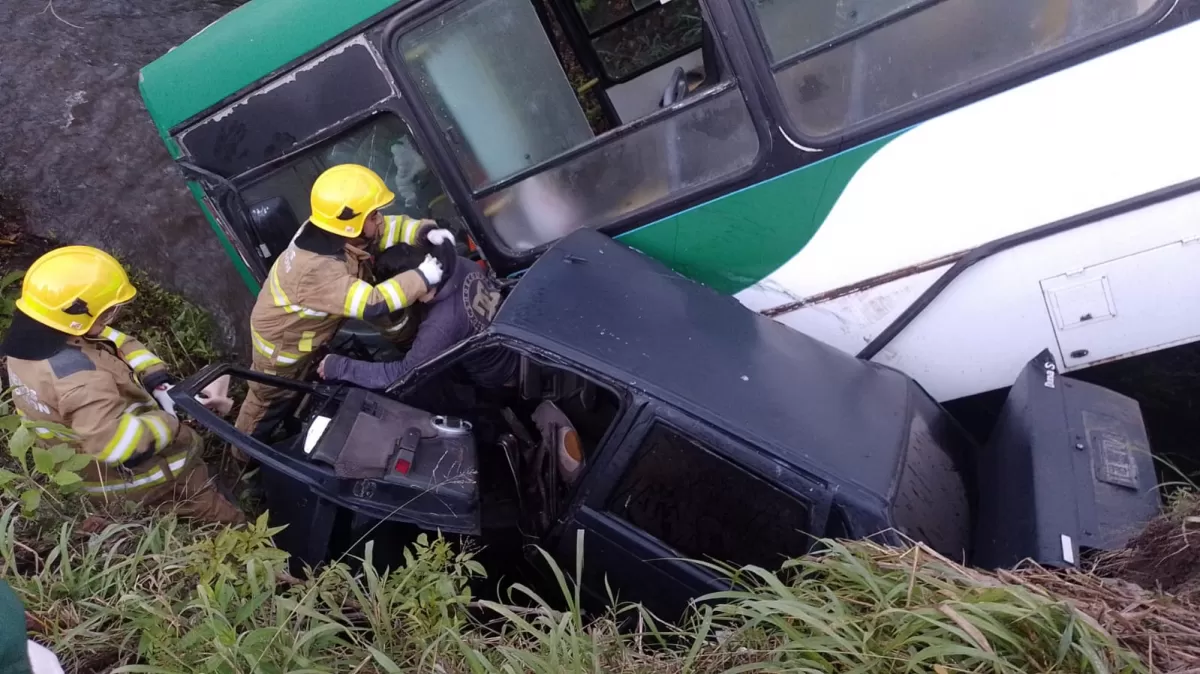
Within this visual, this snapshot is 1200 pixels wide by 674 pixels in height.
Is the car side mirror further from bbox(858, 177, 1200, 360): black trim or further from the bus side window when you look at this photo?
bbox(858, 177, 1200, 360): black trim

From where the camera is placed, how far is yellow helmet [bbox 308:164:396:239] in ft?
9.53

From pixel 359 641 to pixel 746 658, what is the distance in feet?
3.14

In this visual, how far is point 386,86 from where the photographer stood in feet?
9.16

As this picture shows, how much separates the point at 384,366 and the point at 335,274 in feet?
1.46

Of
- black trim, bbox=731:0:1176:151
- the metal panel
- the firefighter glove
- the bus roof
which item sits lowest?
the metal panel

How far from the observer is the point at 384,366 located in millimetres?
2889

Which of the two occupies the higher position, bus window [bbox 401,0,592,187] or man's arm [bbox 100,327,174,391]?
bus window [bbox 401,0,592,187]

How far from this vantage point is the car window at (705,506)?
2135 mm

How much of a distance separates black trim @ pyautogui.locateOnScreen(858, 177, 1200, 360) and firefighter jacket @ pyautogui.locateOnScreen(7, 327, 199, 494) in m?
2.72

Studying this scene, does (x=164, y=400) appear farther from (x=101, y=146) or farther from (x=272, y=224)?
(x=101, y=146)

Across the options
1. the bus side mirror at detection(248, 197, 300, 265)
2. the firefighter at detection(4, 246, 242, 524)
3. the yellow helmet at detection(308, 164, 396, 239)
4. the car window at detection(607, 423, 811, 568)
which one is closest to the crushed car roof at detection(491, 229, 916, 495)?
the car window at detection(607, 423, 811, 568)

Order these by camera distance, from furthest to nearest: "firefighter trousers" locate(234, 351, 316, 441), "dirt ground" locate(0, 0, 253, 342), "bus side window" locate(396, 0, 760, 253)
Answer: "dirt ground" locate(0, 0, 253, 342) → "firefighter trousers" locate(234, 351, 316, 441) → "bus side window" locate(396, 0, 760, 253)

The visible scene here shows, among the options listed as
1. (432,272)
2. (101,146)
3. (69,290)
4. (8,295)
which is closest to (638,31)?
(432,272)

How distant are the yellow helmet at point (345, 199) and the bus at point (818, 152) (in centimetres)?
14
